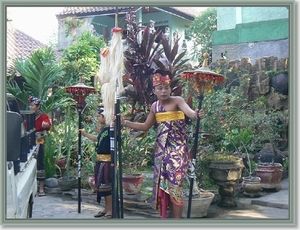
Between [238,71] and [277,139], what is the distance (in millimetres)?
1175

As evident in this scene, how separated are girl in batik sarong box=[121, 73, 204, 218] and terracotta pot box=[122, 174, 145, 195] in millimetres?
915

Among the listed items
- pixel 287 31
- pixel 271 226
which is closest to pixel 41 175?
pixel 271 226

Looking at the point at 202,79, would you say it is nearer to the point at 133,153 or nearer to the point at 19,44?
the point at 133,153

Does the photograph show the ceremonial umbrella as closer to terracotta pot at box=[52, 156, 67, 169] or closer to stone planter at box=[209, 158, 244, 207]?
stone planter at box=[209, 158, 244, 207]

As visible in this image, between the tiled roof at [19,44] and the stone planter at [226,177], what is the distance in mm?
2769

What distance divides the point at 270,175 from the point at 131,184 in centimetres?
201

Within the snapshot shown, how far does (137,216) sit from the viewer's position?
516cm

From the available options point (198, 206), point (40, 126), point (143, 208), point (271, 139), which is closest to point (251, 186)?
point (271, 139)

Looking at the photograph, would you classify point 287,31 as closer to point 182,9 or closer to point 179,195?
point 182,9

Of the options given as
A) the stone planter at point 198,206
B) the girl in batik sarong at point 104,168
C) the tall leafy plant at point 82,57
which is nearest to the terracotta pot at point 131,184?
the girl in batik sarong at point 104,168

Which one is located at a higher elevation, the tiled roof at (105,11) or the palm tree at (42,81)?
the tiled roof at (105,11)

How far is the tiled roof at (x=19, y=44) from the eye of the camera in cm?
511

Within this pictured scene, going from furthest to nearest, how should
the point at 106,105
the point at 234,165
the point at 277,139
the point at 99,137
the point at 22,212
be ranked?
1. the point at 277,139
2. the point at 234,165
3. the point at 99,137
4. the point at 106,105
5. the point at 22,212

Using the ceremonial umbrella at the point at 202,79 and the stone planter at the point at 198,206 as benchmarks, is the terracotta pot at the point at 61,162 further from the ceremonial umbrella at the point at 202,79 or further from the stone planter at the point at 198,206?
the ceremonial umbrella at the point at 202,79
